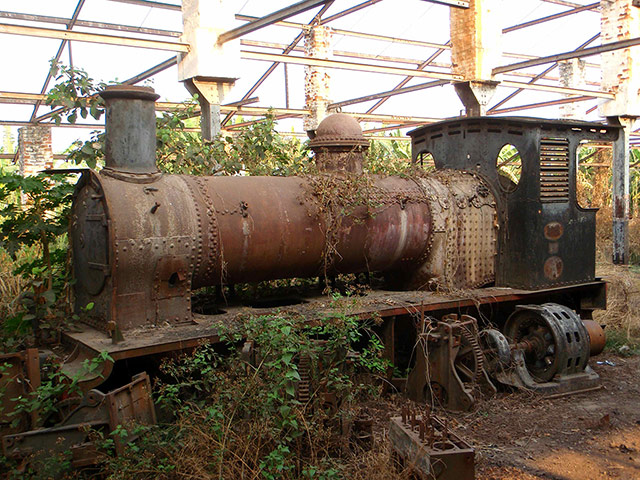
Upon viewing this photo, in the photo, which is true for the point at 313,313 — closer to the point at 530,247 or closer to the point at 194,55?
the point at 530,247

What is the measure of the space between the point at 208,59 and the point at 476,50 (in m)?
4.74

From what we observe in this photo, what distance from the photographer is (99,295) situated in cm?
505

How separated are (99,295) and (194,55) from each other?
4456 millimetres

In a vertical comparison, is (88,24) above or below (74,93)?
above

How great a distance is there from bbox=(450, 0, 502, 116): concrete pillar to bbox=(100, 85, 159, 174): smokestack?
6.93 m

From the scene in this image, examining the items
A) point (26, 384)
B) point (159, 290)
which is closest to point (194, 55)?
point (159, 290)

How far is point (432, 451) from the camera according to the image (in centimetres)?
376

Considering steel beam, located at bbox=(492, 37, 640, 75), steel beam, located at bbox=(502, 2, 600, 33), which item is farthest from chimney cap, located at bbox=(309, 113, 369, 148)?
steel beam, located at bbox=(502, 2, 600, 33)

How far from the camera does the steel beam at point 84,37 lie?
7270 millimetres

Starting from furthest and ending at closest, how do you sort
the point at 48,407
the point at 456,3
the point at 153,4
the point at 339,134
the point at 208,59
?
the point at 153,4 → the point at 456,3 → the point at 208,59 → the point at 339,134 → the point at 48,407

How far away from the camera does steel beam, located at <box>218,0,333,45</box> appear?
7.73 meters

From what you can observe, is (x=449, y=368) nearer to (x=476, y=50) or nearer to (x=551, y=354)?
(x=551, y=354)

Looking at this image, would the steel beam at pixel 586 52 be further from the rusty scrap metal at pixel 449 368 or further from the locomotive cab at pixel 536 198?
the rusty scrap metal at pixel 449 368

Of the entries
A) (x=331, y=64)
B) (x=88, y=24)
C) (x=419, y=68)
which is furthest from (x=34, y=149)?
(x=419, y=68)
